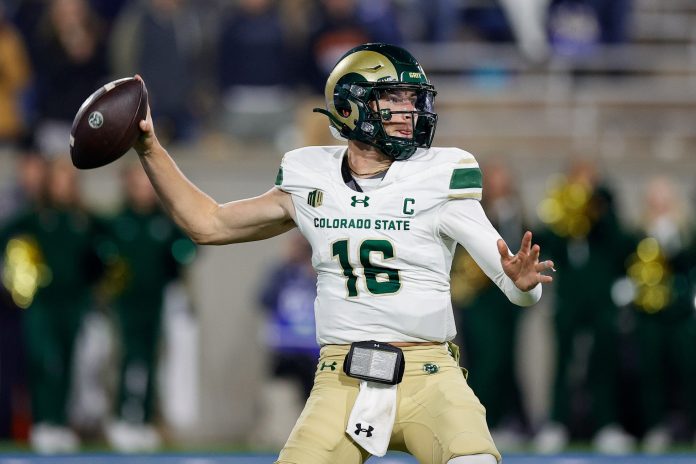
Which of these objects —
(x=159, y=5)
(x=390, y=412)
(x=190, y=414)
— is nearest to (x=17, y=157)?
(x=159, y=5)

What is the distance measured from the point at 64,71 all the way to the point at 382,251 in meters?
6.72

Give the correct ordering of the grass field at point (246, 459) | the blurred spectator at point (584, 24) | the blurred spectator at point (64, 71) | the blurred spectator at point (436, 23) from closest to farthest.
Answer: the grass field at point (246, 459)
the blurred spectator at point (64, 71)
the blurred spectator at point (584, 24)
the blurred spectator at point (436, 23)

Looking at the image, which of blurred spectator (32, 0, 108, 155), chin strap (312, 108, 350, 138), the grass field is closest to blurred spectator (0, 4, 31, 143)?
blurred spectator (32, 0, 108, 155)

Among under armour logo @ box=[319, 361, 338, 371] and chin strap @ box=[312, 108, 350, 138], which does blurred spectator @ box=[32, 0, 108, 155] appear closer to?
chin strap @ box=[312, 108, 350, 138]

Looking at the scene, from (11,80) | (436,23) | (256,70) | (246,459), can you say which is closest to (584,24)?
(436,23)

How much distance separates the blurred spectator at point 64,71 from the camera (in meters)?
10.5

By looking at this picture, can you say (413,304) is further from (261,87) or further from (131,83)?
(261,87)

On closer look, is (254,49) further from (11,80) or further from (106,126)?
(106,126)

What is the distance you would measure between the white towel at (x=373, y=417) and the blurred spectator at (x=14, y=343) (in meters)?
5.65

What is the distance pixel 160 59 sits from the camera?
10.8 m

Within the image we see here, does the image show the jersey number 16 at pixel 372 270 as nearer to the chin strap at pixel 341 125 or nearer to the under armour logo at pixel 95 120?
the chin strap at pixel 341 125

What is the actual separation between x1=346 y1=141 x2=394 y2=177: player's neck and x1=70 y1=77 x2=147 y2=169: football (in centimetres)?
67

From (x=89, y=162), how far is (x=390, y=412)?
1.21 meters

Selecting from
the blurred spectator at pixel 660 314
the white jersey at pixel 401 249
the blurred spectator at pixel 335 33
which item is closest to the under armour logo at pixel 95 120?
the white jersey at pixel 401 249
